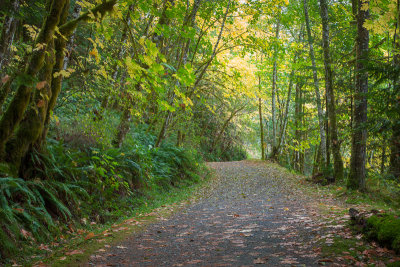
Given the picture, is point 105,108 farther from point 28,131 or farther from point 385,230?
point 385,230

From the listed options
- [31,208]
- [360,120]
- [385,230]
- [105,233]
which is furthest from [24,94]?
[360,120]

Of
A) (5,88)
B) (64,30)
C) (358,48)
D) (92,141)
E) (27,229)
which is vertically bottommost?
(27,229)

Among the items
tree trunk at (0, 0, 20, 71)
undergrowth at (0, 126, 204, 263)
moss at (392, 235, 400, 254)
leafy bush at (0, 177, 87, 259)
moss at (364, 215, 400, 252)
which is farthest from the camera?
tree trunk at (0, 0, 20, 71)

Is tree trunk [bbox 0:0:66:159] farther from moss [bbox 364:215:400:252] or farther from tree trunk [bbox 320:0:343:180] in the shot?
tree trunk [bbox 320:0:343:180]

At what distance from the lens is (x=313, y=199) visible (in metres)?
8.91

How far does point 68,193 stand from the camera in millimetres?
5602

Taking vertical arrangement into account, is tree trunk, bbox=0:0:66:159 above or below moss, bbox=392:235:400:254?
above

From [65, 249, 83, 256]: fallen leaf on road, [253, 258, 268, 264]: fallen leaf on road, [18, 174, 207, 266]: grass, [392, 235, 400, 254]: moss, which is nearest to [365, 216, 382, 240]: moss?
[392, 235, 400, 254]: moss

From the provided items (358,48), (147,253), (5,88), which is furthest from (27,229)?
(358,48)

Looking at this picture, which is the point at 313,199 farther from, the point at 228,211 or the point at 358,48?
the point at 358,48

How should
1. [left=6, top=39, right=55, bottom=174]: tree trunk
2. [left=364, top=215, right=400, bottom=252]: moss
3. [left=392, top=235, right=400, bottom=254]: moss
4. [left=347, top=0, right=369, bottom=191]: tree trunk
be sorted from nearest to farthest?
1. [left=392, top=235, right=400, bottom=254]: moss
2. [left=364, top=215, right=400, bottom=252]: moss
3. [left=6, top=39, right=55, bottom=174]: tree trunk
4. [left=347, top=0, right=369, bottom=191]: tree trunk

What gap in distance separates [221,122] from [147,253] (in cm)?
2061

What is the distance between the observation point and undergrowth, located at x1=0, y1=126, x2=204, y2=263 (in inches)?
164

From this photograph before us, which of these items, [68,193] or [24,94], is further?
[68,193]
